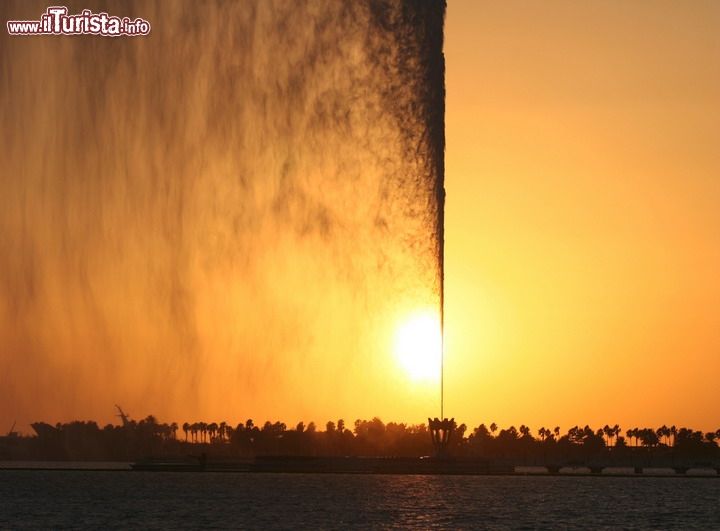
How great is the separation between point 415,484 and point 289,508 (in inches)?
2406

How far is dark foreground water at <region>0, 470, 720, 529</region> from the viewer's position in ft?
357

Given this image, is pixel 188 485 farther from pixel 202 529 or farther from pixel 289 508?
pixel 202 529

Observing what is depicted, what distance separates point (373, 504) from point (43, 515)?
37.7 metres

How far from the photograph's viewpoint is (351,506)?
430ft

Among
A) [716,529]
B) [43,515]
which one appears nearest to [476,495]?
[716,529]

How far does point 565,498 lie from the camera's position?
6235 inches

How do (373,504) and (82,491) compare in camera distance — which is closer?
(373,504)

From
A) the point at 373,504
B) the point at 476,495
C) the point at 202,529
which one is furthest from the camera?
the point at 476,495

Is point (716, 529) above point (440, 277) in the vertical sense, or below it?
below

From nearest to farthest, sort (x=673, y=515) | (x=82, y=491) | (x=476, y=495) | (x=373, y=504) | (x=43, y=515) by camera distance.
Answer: (x=43, y=515), (x=673, y=515), (x=373, y=504), (x=476, y=495), (x=82, y=491)

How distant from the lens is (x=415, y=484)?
607ft

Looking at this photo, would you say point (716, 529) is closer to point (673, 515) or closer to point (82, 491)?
point (673, 515)

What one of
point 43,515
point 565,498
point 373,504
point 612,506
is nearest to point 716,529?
point 612,506

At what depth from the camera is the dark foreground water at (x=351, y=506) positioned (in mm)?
108812
